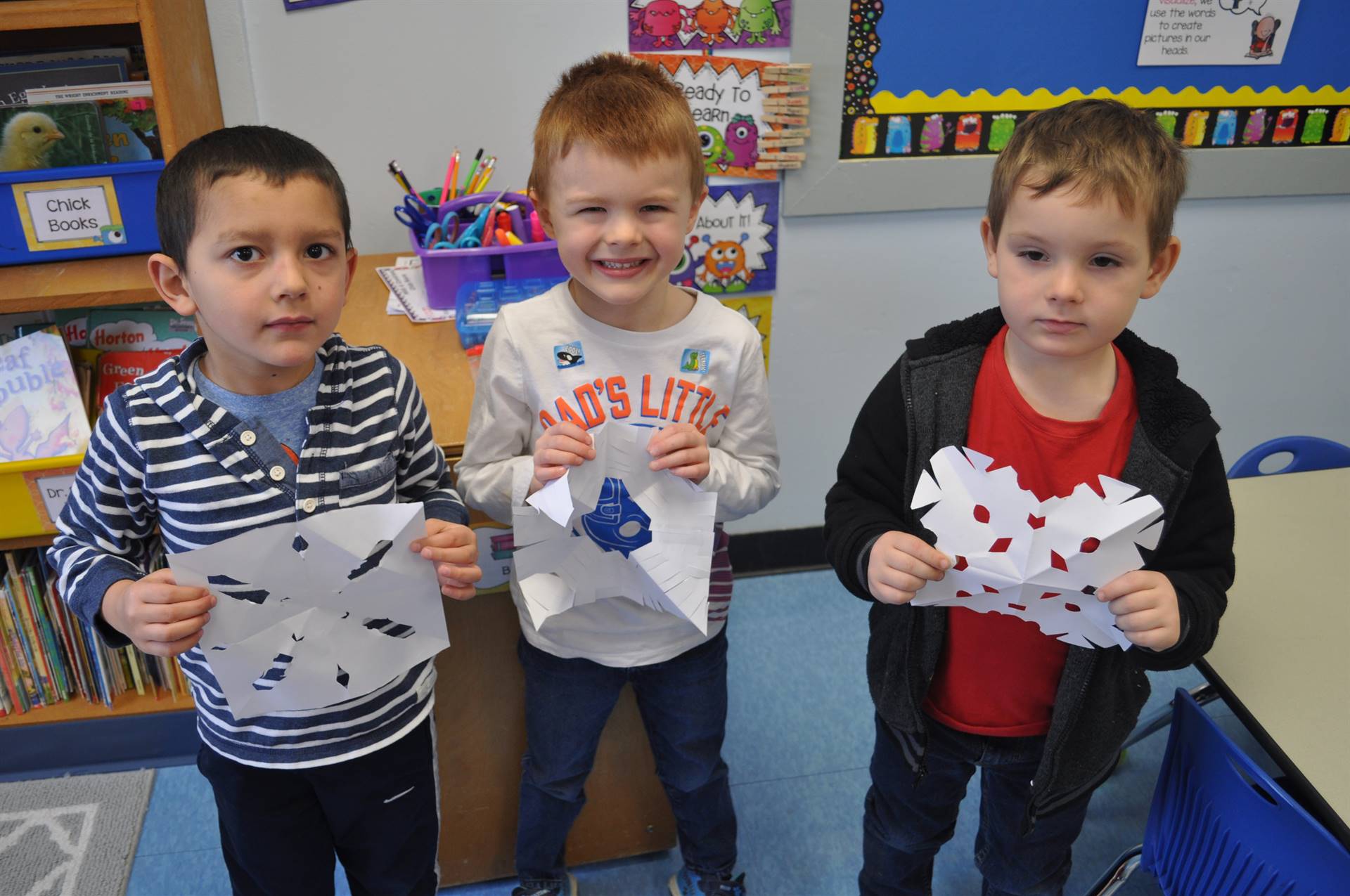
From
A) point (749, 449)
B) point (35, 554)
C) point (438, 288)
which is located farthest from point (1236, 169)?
point (35, 554)

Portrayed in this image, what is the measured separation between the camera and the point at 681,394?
3.67 feet

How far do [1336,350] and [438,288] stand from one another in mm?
2187

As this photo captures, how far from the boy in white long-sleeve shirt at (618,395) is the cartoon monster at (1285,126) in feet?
5.17

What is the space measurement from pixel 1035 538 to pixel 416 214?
114 centimetres

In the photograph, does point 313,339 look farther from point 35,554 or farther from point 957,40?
point 957,40

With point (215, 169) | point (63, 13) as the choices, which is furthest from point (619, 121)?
point (63, 13)

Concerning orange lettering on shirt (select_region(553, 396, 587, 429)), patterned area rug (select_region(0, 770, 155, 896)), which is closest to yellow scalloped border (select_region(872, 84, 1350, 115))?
orange lettering on shirt (select_region(553, 396, 587, 429))

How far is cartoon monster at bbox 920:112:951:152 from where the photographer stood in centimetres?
188

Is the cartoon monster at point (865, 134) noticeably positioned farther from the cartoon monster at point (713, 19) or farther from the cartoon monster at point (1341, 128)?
the cartoon monster at point (1341, 128)

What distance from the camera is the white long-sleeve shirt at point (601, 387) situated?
1108mm

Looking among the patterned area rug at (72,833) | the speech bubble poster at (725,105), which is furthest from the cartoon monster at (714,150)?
the patterned area rug at (72,833)

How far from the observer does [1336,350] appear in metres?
2.32

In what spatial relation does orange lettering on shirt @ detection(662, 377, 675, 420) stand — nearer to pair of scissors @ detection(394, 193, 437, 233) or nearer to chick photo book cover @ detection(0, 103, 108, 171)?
pair of scissors @ detection(394, 193, 437, 233)

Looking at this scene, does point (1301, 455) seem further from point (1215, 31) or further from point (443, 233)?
point (443, 233)
